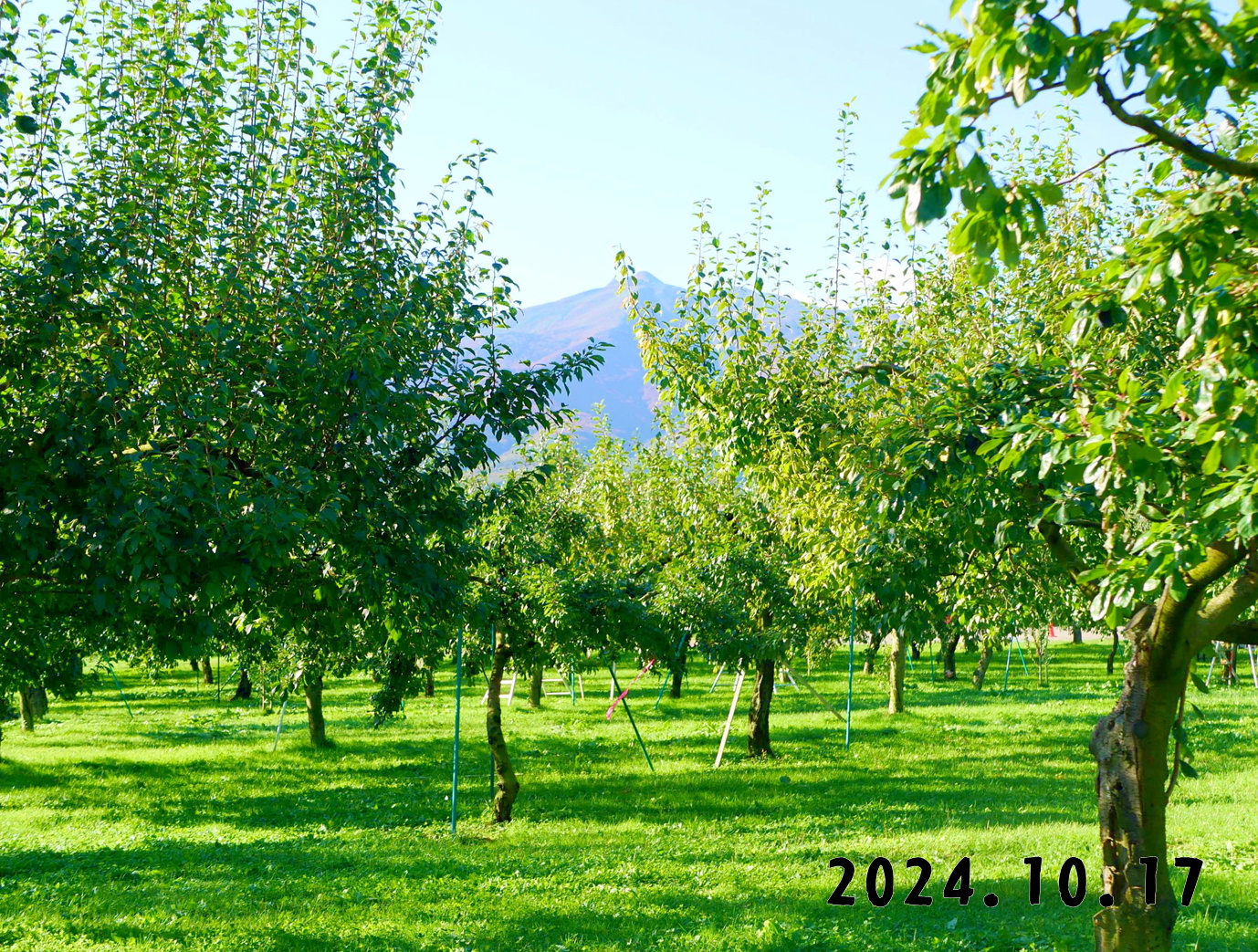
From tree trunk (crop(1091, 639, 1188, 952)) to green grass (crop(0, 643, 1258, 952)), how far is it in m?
1.92

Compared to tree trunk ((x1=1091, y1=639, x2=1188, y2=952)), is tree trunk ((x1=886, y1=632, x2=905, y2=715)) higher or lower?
lower

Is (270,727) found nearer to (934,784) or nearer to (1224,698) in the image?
(934,784)

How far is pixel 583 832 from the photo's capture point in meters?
14.1

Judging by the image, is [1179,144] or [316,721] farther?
[316,721]

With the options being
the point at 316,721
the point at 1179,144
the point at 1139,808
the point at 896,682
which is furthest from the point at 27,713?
the point at 1179,144

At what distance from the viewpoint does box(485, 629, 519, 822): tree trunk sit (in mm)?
14945

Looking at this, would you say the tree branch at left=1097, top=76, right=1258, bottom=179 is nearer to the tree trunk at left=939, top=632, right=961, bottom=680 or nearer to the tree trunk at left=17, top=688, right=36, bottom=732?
the tree trunk at left=17, top=688, right=36, bottom=732

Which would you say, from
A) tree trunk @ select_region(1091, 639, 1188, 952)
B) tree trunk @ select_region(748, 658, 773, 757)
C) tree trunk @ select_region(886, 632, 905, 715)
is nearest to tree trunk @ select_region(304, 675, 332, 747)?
tree trunk @ select_region(748, 658, 773, 757)

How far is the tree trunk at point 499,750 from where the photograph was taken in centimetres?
1495

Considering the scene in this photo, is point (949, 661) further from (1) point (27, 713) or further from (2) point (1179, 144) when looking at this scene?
(2) point (1179, 144)

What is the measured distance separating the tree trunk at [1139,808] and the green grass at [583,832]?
1916 millimetres

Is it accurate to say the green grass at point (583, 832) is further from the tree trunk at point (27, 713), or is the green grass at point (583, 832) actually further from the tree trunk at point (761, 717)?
the tree trunk at point (761, 717)

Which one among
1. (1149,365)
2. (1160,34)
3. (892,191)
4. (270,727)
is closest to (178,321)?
(892,191)

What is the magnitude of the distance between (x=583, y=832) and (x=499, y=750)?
1.75m
